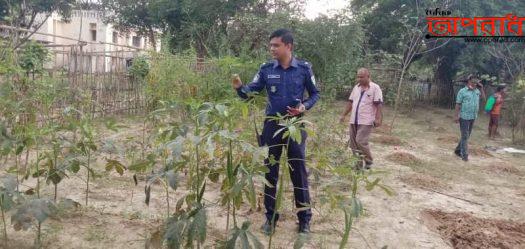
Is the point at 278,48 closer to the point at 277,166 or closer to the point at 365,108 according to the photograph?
the point at 277,166

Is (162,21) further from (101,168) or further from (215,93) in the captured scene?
(101,168)

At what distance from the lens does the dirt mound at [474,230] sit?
12.0 feet

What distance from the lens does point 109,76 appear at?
8.66 metres

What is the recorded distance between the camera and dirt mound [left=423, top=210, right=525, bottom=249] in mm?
3670

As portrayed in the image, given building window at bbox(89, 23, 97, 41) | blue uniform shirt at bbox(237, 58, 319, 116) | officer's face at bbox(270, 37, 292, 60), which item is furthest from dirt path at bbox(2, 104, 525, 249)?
building window at bbox(89, 23, 97, 41)

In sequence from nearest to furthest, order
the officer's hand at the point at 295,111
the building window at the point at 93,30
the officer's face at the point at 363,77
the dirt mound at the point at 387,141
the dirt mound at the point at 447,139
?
the officer's hand at the point at 295,111
the officer's face at the point at 363,77
the dirt mound at the point at 387,141
the dirt mound at the point at 447,139
the building window at the point at 93,30

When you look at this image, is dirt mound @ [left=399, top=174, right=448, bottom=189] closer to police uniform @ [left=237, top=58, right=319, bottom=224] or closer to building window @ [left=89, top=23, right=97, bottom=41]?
police uniform @ [left=237, top=58, right=319, bottom=224]

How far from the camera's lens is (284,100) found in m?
3.34

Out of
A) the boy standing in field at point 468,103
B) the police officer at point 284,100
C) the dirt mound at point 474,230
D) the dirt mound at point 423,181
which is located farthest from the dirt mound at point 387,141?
the police officer at point 284,100

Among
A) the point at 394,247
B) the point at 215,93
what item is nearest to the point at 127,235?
the point at 394,247

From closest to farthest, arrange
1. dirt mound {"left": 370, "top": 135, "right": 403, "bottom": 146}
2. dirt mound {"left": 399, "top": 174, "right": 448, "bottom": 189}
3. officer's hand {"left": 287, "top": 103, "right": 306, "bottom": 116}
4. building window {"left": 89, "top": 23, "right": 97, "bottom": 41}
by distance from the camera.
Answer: officer's hand {"left": 287, "top": 103, "right": 306, "bottom": 116}, dirt mound {"left": 399, "top": 174, "right": 448, "bottom": 189}, dirt mound {"left": 370, "top": 135, "right": 403, "bottom": 146}, building window {"left": 89, "top": 23, "right": 97, "bottom": 41}

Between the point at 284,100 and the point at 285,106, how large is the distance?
5 cm

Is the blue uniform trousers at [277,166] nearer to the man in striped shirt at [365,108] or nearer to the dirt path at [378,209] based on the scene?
the dirt path at [378,209]

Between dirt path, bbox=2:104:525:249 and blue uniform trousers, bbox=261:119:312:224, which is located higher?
blue uniform trousers, bbox=261:119:312:224
